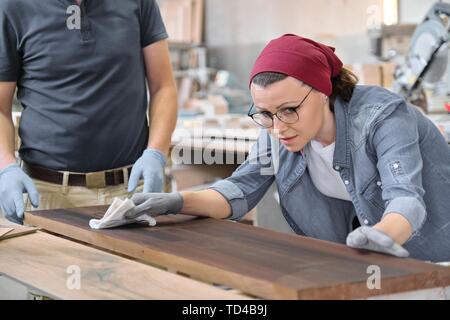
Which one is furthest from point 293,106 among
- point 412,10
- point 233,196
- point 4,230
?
A: point 412,10

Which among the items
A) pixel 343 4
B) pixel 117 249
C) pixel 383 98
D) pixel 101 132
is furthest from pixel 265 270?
pixel 343 4

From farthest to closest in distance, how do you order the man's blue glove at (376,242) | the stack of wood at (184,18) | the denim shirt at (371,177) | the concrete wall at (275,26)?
the stack of wood at (184,18)
the concrete wall at (275,26)
the denim shirt at (371,177)
the man's blue glove at (376,242)

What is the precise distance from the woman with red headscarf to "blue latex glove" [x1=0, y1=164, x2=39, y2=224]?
43 cm

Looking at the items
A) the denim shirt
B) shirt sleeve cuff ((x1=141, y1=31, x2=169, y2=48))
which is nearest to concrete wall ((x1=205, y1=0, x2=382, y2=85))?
shirt sleeve cuff ((x1=141, y1=31, x2=169, y2=48))

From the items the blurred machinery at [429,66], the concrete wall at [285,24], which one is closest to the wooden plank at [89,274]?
the blurred machinery at [429,66]

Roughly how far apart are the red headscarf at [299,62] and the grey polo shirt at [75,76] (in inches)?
29.1

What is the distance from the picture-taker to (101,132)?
267 centimetres

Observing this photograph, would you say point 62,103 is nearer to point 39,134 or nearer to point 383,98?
point 39,134

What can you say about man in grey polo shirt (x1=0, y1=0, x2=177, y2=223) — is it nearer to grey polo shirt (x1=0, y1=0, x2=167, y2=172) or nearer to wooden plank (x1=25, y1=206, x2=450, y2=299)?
grey polo shirt (x1=0, y1=0, x2=167, y2=172)

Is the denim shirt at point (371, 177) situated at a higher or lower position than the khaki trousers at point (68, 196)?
higher

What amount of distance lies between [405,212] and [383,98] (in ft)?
1.34

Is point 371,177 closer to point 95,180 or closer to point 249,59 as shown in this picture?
point 95,180

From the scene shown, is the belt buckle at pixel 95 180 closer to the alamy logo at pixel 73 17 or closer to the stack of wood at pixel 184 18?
the alamy logo at pixel 73 17

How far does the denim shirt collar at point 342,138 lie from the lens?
7.05 feet
